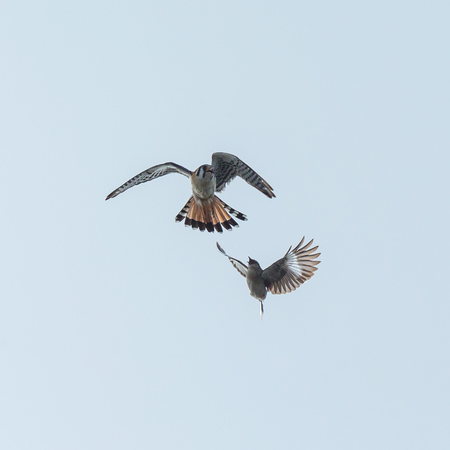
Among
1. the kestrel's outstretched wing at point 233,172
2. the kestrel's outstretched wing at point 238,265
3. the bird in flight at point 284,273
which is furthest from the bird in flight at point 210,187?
the bird in flight at point 284,273

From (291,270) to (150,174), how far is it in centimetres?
334

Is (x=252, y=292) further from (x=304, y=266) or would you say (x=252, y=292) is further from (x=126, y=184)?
(x=126, y=184)

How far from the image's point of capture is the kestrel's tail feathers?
12.2m

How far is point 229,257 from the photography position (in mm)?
12039

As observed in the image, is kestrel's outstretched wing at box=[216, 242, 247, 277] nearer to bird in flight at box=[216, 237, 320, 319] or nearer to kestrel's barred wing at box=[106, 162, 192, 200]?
bird in flight at box=[216, 237, 320, 319]

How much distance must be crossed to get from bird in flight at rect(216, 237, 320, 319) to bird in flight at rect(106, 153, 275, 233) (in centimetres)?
133

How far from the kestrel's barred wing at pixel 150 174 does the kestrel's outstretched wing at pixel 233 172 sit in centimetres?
60

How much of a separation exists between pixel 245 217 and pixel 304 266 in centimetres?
167

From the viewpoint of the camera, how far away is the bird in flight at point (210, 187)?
11.9 metres

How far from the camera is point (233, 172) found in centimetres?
1238

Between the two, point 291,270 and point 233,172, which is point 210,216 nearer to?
point 233,172

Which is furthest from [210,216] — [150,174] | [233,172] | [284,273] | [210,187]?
[284,273]

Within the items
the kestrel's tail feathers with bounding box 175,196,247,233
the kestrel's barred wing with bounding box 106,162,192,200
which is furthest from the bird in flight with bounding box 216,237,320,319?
the kestrel's barred wing with bounding box 106,162,192,200

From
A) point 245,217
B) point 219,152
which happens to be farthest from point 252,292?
point 219,152
